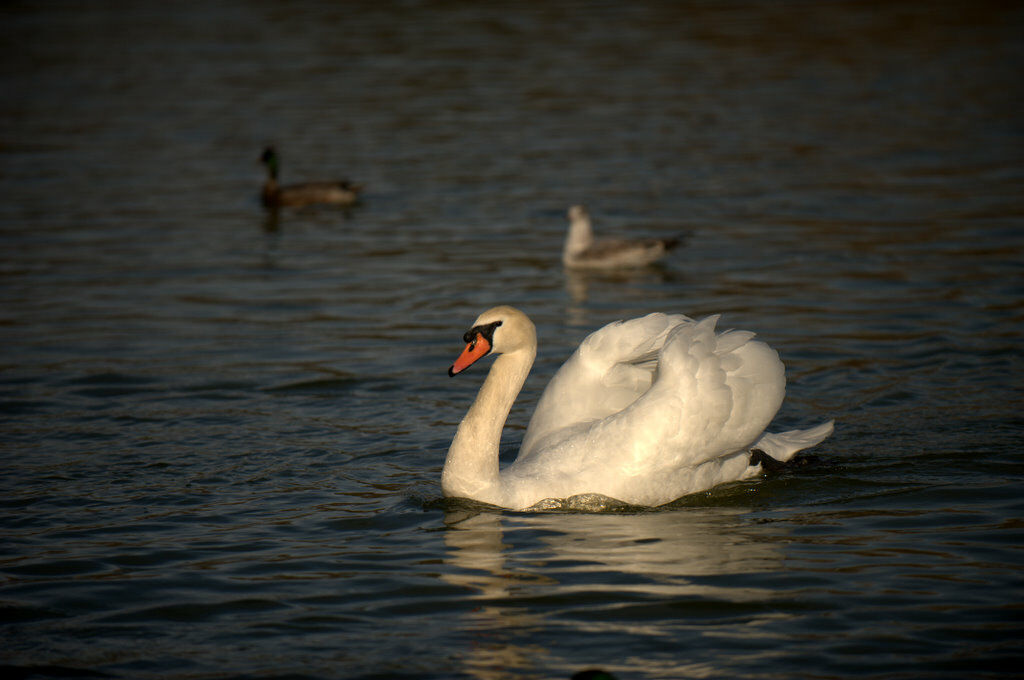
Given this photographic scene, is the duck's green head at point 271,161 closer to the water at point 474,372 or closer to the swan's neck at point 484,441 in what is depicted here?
the water at point 474,372

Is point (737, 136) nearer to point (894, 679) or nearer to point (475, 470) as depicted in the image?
point (475, 470)

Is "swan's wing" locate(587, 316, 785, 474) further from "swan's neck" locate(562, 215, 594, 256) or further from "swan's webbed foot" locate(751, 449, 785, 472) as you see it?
"swan's neck" locate(562, 215, 594, 256)

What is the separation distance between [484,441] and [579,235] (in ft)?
24.2

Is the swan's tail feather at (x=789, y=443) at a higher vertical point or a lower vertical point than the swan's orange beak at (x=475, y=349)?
lower

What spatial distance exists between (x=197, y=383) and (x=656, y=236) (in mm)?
6589

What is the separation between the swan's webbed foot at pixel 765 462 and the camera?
8.46m

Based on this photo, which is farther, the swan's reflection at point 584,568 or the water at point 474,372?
the water at point 474,372

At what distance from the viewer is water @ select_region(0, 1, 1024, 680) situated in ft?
20.9

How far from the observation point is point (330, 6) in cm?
4028

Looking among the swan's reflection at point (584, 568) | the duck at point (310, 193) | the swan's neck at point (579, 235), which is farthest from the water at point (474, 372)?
the swan's neck at point (579, 235)

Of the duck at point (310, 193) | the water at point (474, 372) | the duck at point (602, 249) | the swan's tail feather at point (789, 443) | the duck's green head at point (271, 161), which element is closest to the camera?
the water at point (474, 372)

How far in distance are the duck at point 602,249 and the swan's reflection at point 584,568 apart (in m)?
6.71

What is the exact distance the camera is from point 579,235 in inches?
588

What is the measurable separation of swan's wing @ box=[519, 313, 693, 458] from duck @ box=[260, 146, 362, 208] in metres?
10.1
